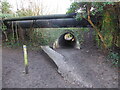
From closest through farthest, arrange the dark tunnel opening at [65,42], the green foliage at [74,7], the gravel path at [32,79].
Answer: the gravel path at [32,79] < the green foliage at [74,7] < the dark tunnel opening at [65,42]

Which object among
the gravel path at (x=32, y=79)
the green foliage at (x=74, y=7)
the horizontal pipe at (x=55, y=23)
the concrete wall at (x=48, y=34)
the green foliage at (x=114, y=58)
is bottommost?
the gravel path at (x=32, y=79)

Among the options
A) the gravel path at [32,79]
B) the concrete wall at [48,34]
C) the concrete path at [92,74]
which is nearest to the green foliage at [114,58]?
the concrete path at [92,74]

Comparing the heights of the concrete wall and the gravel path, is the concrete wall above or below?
above

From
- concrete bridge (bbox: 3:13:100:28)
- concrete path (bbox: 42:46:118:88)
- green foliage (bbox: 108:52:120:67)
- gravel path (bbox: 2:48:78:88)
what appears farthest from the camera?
concrete bridge (bbox: 3:13:100:28)

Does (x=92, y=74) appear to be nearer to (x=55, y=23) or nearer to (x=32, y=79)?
(x=32, y=79)

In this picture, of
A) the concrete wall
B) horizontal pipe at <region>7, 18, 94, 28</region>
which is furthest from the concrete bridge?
the concrete wall

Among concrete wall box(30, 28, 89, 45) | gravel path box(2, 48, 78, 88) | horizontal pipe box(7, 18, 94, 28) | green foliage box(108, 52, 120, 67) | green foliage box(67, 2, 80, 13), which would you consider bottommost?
gravel path box(2, 48, 78, 88)

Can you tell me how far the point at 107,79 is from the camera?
328cm

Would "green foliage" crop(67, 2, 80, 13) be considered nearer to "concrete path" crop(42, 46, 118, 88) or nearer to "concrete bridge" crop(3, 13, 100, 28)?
"concrete bridge" crop(3, 13, 100, 28)

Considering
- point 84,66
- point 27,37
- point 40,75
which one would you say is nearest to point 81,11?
point 84,66

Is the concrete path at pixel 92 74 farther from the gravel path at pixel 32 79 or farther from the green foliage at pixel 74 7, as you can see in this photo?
the green foliage at pixel 74 7

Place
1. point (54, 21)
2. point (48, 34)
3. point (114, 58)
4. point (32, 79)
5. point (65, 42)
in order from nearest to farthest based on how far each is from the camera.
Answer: point (32, 79) < point (114, 58) < point (54, 21) < point (48, 34) < point (65, 42)

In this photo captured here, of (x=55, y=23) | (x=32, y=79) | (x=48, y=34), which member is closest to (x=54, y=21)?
(x=55, y=23)

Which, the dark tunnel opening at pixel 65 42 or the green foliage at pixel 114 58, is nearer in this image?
the green foliage at pixel 114 58
